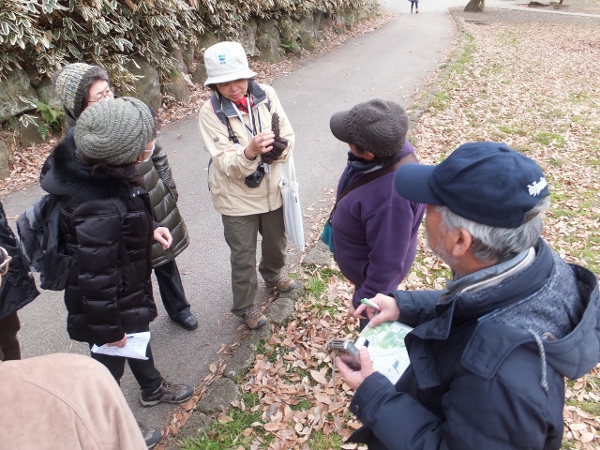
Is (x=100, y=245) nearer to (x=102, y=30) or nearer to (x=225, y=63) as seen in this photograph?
(x=225, y=63)

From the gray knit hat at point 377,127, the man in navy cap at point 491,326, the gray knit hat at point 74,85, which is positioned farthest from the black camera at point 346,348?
the gray knit hat at point 74,85

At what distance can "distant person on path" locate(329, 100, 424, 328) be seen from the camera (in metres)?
2.27

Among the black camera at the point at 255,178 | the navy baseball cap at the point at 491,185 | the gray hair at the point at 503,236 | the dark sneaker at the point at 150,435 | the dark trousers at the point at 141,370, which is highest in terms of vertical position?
the navy baseball cap at the point at 491,185

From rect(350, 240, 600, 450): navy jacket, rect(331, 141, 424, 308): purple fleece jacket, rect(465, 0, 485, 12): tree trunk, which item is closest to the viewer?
rect(350, 240, 600, 450): navy jacket

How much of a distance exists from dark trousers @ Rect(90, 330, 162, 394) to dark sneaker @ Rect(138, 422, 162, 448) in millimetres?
259

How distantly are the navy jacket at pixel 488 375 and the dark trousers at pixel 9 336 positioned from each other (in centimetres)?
241

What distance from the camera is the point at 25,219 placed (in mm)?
2469

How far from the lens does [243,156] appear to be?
2.98 meters

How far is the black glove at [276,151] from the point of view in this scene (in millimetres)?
2984

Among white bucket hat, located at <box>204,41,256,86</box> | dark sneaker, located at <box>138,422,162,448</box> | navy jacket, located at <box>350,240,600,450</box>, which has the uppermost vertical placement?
white bucket hat, located at <box>204,41,256,86</box>

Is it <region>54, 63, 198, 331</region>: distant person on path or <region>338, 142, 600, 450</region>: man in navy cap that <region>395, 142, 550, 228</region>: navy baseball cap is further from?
<region>54, 63, 198, 331</region>: distant person on path

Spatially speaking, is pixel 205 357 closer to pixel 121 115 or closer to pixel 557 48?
pixel 121 115

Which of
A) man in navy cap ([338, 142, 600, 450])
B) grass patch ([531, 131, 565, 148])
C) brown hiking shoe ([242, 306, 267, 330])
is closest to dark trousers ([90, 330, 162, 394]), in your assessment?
brown hiking shoe ([242, 306, 267, 330])

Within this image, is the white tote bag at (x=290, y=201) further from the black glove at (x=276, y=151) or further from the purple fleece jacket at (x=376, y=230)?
the purple fleece jacket at (x=376, y=230)
